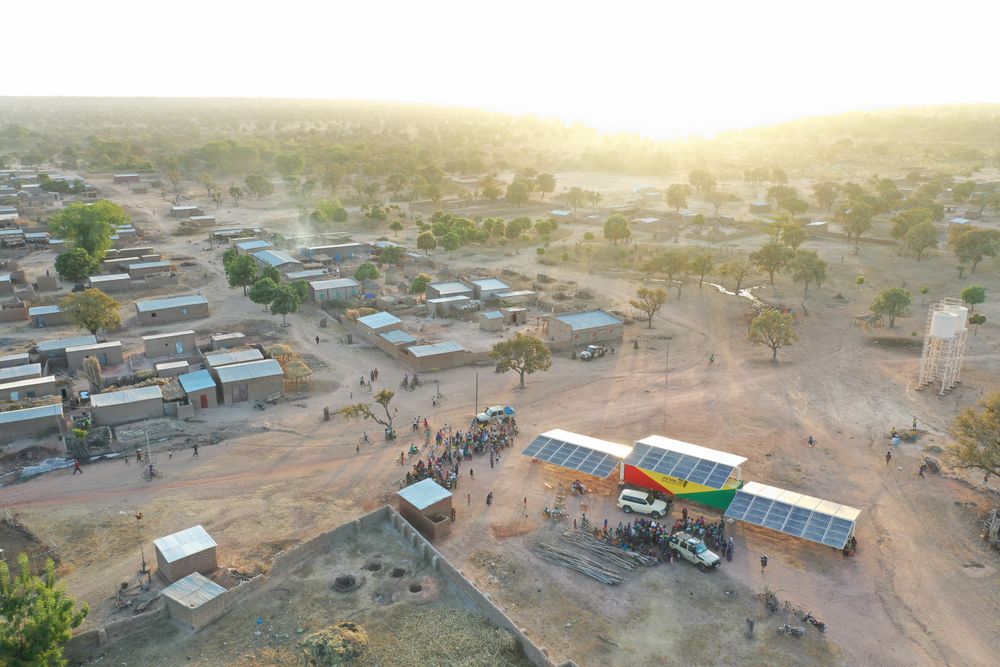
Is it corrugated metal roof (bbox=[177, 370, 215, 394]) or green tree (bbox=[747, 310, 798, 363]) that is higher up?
green tree (bbox=[747, 310, 798, 363])

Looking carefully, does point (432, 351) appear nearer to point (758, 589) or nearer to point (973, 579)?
point (758, 589)

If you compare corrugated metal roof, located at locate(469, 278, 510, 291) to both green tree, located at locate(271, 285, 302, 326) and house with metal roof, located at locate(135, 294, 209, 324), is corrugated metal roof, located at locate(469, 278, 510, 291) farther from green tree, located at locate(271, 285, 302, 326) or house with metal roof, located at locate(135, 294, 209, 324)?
house with metal roof, located at locate(135, 294, 209, 324)

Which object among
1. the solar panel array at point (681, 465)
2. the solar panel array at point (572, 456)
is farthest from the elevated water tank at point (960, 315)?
the solar panel array at point (572, 456)

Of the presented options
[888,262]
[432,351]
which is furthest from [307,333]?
[888,262]

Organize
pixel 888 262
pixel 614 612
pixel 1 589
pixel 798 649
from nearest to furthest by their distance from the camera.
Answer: pixel 1 589 < pixel 798 649 < pixel 614 612 < pixel 888 262

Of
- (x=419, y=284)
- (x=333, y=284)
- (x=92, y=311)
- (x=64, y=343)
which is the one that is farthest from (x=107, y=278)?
(x=419, y=284)

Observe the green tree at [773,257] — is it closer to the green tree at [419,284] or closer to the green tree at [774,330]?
the green tree at [774,330]

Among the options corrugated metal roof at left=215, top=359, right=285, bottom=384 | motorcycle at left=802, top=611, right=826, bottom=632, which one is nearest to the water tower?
motorcycle at left=802, top=611, right=826, bottom=632
